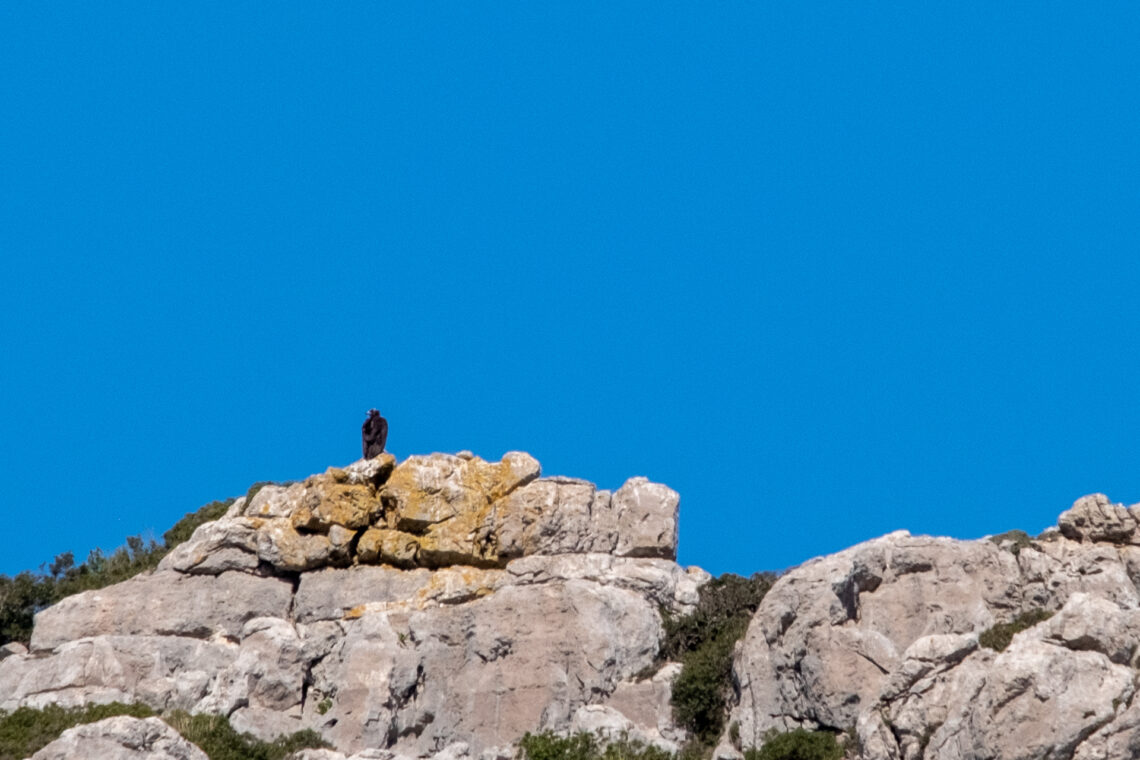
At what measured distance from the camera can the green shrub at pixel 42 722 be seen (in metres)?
25.1

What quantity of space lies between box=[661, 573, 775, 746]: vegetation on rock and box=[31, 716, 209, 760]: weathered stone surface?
10.3m

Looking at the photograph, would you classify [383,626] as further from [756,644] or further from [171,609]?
[756,644]

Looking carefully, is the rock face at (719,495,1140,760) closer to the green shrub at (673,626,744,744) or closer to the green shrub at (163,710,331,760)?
the green shrub at (673,626,744,744)

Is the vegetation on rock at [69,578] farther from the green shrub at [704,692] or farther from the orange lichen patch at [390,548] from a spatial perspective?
the green shrub at [704,692]

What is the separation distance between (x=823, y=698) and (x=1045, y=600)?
5.62 meters

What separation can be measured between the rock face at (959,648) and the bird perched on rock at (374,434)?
37.2 feet

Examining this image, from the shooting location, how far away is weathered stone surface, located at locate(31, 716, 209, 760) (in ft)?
78.1

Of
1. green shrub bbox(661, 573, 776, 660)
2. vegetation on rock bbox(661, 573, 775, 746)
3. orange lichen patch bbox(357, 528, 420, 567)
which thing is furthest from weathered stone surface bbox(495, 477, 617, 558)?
vegetation on rock bbox(661, 573, 775, 746)

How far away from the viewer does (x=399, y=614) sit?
30.7 meters

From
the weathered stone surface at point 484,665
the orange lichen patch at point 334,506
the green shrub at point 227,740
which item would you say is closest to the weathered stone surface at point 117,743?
the green shrub at point 227,740

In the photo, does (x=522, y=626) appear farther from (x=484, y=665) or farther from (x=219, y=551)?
(x=219, y=551)

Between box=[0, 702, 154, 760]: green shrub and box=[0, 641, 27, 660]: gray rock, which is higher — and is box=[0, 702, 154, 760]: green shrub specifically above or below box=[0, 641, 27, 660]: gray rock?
below

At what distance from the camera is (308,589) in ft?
104

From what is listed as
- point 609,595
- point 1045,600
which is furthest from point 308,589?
point 1045,600
